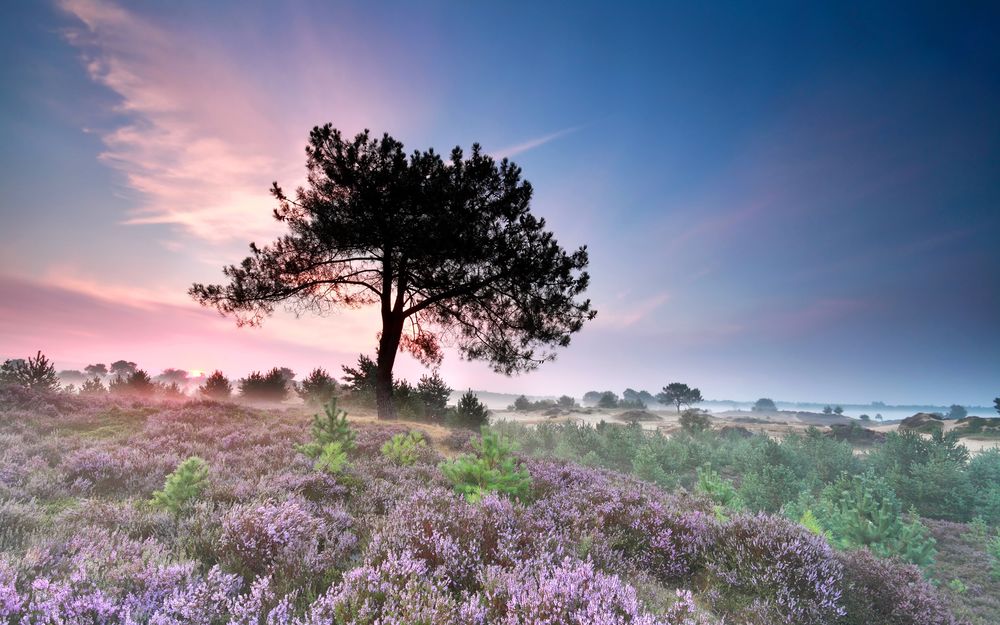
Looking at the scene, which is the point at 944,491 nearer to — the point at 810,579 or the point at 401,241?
the point at 810,579

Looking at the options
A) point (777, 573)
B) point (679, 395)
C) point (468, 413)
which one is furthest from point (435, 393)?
point (679, 395)

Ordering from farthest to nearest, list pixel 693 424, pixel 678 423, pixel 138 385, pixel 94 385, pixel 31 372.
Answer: pixel 678 423 < pixel 693 424 < pixel 138 385 < pixel 94 385 < pixel 31 372

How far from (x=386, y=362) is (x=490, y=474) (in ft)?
41.5

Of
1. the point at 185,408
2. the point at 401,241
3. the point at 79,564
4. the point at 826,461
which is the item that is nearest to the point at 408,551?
the point at 79,564

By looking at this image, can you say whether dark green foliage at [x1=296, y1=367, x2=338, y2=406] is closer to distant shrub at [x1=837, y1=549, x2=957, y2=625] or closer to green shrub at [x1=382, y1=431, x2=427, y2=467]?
green shrub at [x1=382, y1=431, x2=427, y2=467]

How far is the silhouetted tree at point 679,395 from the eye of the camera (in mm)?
69688

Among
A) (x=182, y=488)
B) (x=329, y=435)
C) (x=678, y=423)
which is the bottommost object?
(x=678, y=423)

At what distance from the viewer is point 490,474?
5559 millimetres

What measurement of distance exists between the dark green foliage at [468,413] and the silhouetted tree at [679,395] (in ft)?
196

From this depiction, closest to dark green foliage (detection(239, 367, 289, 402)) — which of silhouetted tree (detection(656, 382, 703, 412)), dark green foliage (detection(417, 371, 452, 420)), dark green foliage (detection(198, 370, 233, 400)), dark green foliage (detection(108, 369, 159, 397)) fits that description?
dark green foliage (detection(198, 370, 233, 400))

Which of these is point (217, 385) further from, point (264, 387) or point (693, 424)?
point (693, 424)

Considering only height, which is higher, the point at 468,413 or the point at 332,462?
the point at 332,462

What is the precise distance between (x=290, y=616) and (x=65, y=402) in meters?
14.2

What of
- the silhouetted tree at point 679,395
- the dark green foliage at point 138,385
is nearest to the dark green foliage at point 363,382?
the dark green foliage at point 138,385
